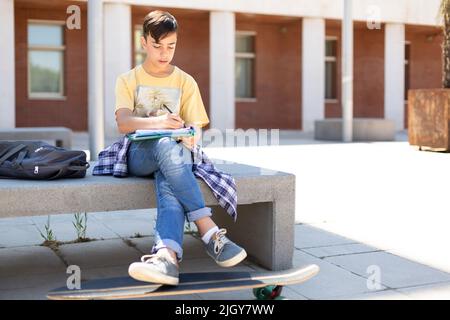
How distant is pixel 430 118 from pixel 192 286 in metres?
10.5

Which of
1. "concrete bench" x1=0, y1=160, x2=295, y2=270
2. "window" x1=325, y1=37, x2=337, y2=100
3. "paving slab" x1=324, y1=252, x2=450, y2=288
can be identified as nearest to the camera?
"concrete bench" x1=0, y1=160, x2=295, y2=270

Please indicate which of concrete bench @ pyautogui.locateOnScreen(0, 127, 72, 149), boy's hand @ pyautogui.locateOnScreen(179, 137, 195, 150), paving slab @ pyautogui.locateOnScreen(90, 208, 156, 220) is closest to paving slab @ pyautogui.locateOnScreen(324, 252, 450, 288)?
boy's hand @ pyautogui.locateOnScreen(179, 137, 195, 150)

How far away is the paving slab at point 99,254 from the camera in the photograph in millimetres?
4363

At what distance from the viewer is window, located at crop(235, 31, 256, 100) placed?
74.1 feet

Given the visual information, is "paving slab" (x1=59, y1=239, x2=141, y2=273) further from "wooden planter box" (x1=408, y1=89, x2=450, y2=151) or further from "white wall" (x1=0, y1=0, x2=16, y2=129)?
"white wall" (x1=0, y1=0, x2=16, y2=129)

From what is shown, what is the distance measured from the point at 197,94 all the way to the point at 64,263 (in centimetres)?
148

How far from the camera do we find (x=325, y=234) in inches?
208

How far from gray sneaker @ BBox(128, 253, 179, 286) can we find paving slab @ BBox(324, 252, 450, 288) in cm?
136

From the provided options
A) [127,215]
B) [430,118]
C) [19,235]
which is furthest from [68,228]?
[430,118]

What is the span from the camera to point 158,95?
4035 millimetres

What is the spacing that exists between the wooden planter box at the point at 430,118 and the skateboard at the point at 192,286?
974cm

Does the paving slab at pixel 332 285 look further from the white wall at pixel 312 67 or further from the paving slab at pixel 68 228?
the white wall at pixel 312 67

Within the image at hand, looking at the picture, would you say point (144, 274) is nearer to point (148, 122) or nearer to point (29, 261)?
point (148, 122)
